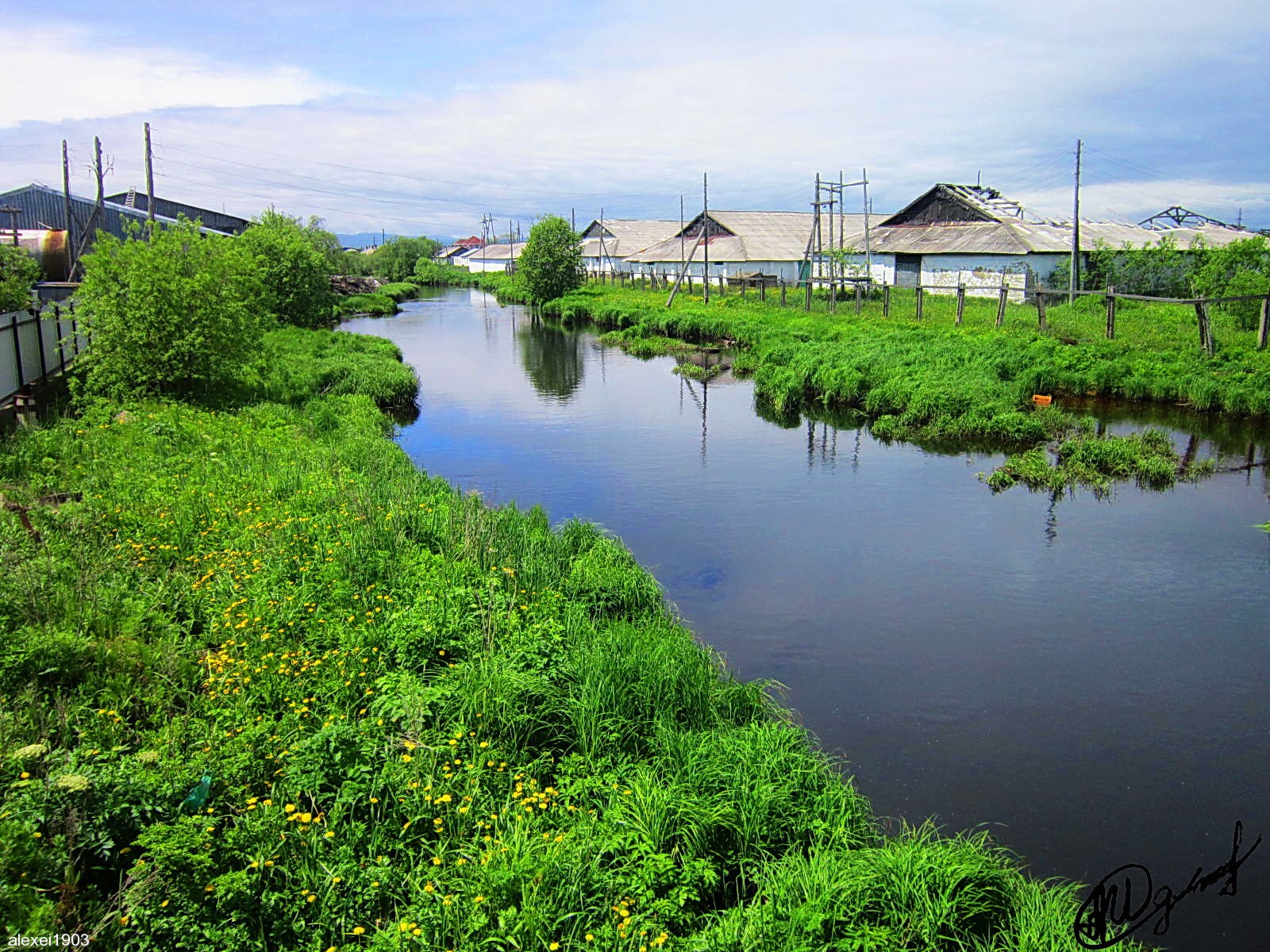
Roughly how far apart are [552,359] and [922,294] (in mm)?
13660

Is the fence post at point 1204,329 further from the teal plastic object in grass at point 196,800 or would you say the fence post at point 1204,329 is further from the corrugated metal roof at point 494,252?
the corrugated metal roof at point 494,252

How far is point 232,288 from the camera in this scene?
17906mm

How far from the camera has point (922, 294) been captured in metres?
31.9

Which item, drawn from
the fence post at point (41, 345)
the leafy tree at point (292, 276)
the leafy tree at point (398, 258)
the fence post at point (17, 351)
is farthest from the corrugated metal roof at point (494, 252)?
the fence post at point (17, 351)

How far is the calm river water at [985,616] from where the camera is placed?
22.3 feet

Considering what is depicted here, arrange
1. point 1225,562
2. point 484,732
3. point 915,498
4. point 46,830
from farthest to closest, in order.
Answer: point 915,498 → point 1225,562 → point 484,732 → point 46,830

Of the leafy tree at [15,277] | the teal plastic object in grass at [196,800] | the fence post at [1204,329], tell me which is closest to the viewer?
the teal plastic object in grass at [196,800]

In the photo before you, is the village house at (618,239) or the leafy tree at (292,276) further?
the village house at (618,239)

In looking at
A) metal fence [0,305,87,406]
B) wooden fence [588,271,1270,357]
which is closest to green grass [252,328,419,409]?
metal fence [0,305,87,406]

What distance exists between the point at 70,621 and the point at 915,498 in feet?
39.0

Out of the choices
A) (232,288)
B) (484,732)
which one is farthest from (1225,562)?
(232,288)

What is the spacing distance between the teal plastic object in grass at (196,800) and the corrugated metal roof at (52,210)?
41.1 metres

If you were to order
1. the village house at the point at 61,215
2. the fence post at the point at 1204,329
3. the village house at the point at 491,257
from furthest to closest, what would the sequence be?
the village house at the point at 491,257 < the village house at the point at 61,215 < the fence post at the point at 1204,329

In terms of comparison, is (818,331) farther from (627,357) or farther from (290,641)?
(290,641)
